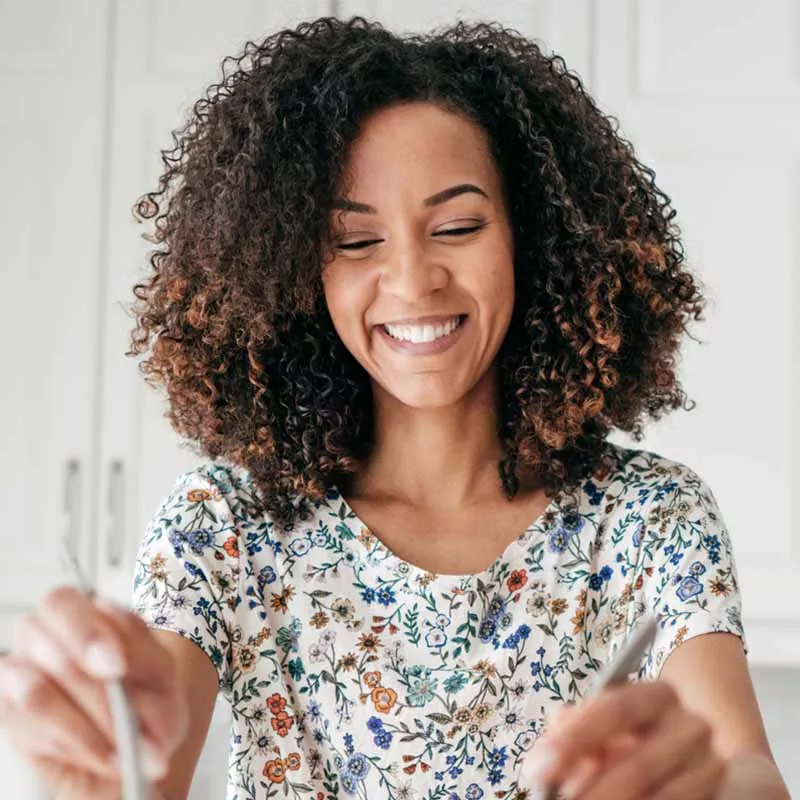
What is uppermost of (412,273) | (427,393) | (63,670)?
(412,273)

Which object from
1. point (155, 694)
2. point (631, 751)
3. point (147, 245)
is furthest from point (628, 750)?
point (147, 245)

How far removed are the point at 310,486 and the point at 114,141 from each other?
3.40ft

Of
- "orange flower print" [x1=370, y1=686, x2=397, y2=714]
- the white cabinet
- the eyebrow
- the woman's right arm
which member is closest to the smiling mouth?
the eyebrow

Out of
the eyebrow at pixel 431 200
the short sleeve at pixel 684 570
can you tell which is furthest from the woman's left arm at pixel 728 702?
the eyebrow at pixel 431 200

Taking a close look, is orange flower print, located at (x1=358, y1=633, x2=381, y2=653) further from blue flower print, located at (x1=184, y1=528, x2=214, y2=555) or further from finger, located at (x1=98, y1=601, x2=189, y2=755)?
finger, located at (x1=98, y1=601, x2=189, y2=755)

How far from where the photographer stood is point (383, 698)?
4.00ft

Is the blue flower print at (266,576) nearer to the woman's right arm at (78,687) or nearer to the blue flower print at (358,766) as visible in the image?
the blue flower print at (358,766)

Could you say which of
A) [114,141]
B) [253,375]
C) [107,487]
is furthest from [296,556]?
[114,141]

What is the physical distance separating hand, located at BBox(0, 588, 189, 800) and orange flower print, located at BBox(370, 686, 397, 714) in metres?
0.43

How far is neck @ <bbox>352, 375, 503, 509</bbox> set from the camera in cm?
129

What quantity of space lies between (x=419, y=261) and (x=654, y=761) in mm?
542

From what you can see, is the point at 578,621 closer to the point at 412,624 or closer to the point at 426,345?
the point at 412,624

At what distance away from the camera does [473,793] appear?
1.20 m

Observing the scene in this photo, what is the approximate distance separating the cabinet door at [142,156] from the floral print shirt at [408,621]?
842 mm
